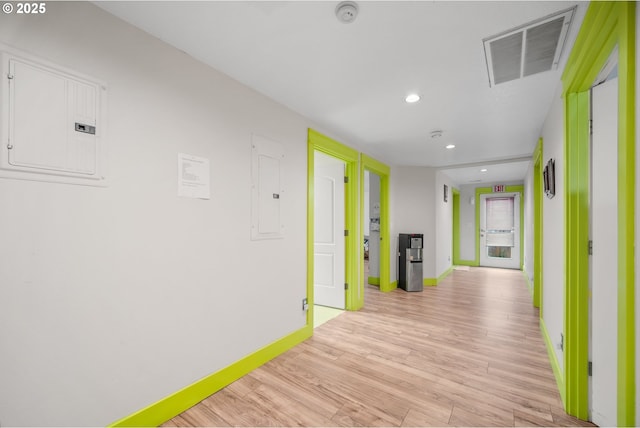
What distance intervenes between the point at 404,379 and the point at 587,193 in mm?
1830

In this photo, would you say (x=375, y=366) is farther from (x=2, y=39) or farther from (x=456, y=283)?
(x=456, y=283)

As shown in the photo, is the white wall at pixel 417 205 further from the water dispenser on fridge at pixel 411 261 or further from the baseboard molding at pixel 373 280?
the baseboard molding at pixel 373 280

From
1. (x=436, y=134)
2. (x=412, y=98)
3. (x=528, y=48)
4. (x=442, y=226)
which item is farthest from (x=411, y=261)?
(x=528, y=48)

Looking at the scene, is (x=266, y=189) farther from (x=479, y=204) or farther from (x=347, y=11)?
(x=479, y=204)

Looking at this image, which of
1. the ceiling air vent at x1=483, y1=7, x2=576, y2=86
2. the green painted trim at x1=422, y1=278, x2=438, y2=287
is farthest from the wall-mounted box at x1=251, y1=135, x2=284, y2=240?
the green painted trim at x1=422, y1=278, x2=438, y2=287

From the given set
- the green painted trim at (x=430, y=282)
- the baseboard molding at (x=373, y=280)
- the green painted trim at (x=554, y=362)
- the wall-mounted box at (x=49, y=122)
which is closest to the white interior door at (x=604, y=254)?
the green painted trim at (x=554, y=362)

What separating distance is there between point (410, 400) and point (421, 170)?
14.5ft

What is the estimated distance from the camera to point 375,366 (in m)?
2.34

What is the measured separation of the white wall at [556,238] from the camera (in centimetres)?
203

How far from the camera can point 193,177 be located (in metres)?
1.89

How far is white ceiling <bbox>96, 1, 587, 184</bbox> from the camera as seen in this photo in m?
1.44

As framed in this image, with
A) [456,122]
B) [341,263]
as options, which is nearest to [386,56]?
[456,122]

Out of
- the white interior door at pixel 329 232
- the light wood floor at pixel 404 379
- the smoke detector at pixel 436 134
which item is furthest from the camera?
the white interior door at pixel 329 232

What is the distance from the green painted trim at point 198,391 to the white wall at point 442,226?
159 inches
